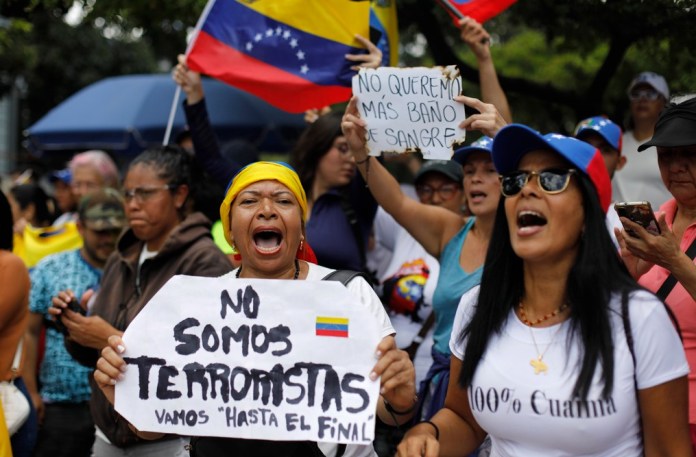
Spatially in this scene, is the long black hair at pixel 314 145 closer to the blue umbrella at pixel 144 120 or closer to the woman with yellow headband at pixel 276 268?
the woman with yellow headband at pixel 276 268

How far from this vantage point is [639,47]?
6504 mm

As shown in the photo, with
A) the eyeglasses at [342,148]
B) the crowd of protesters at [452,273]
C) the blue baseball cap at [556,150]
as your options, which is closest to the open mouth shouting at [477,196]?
the crowd of protesters at [452,273]

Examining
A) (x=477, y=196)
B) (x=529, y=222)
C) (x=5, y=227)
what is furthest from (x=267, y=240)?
(x=5, y=227)

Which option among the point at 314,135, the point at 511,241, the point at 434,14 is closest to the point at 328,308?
the point at 511,241

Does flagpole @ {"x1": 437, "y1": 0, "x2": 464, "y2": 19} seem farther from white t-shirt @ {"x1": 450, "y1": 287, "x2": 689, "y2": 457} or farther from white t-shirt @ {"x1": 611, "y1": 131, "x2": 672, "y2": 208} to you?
white t-shirt @ {"x1": 450, "y1": 287, "x2": 689, "y2": 457}

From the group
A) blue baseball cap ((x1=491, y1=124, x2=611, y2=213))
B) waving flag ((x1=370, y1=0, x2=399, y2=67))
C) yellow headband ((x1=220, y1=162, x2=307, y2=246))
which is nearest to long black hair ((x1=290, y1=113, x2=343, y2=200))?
waving flag ((x1=370, y1=0, x2=399, y2=67))

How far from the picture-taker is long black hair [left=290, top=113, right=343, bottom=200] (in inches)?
213

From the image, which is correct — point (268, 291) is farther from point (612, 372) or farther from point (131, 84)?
point (131, 84)

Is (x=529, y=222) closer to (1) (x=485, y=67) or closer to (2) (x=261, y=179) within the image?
(2) (x=261, y=179)

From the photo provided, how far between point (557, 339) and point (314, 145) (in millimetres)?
2902

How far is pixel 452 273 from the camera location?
14.2ft

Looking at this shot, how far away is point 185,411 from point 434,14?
14.9 feet

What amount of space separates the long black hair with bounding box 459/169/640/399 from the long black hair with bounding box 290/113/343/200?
248 cm

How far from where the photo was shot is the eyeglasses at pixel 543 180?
280 centimetres
